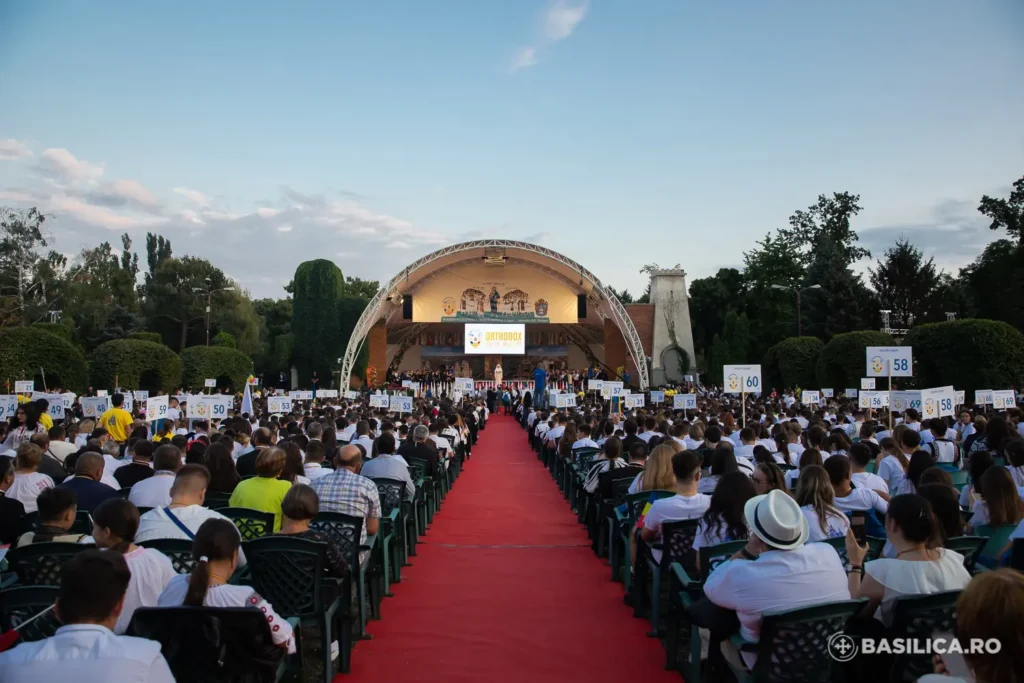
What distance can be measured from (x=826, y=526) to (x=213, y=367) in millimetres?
34851

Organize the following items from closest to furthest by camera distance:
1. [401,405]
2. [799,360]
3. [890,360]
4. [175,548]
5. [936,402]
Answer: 1. [175,548]
2. [936,402]
3. [890,360]
4. [401,405]
5. [799,360]

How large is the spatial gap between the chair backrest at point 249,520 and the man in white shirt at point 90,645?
2.29 metres

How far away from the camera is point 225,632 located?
10.5 feet

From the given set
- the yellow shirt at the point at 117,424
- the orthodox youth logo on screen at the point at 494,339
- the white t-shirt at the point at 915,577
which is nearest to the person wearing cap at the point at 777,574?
the white t-shirt at the point at 915,577

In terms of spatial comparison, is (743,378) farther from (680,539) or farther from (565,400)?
(680,539)

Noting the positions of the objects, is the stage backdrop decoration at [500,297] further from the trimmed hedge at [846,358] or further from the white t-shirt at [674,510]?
the white t-shirt at [674,510]

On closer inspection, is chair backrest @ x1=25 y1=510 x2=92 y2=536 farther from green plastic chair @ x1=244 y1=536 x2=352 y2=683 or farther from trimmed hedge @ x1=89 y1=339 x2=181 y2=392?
trimmed hedge @ x1=89 y1=339 x2=181 y2=392

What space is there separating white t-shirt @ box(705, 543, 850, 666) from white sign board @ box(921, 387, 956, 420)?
10.0 metres

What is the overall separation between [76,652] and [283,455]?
3.18 metres

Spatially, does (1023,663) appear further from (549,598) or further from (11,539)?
(11,539)

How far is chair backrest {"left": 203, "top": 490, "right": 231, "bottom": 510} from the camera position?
599 cm

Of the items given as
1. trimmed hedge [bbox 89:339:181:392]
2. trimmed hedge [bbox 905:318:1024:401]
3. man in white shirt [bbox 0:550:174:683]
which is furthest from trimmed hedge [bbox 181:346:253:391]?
man in white shirt [bbox 0:550:174:683]

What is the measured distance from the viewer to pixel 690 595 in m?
4.36

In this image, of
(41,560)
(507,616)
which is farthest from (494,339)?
(41,560)
